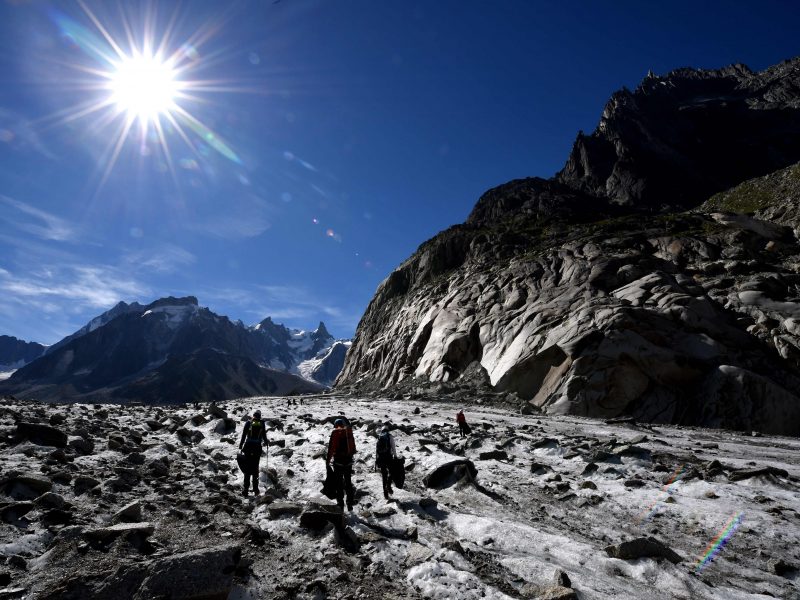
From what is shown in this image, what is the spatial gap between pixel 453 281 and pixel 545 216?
3199 cm

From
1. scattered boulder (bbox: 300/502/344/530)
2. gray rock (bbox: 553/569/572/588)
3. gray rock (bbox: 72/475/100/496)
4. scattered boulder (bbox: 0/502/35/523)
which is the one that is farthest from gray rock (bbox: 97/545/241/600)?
gray rock (bbox: 72/475/100/496)

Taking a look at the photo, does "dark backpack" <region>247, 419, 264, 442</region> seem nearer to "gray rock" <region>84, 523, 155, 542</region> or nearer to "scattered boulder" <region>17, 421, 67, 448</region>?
"gray rock" <region>84, 523, 155, 542</region>

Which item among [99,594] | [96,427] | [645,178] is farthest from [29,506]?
[645,178]

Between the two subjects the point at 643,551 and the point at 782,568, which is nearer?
the point at 782,568

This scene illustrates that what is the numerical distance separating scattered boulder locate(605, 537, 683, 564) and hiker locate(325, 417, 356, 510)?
19.5 ft

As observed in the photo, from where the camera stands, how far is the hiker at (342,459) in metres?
10.2

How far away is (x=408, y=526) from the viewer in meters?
8.59

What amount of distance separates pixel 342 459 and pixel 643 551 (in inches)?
258

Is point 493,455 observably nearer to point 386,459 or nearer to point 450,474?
point 450,474

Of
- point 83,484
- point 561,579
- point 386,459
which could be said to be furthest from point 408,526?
point 83,484

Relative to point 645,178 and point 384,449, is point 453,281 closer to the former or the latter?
point 384,449

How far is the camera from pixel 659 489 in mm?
10578

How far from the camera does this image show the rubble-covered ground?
5965 mm

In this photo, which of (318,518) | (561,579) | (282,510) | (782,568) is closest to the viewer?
(561,579)
